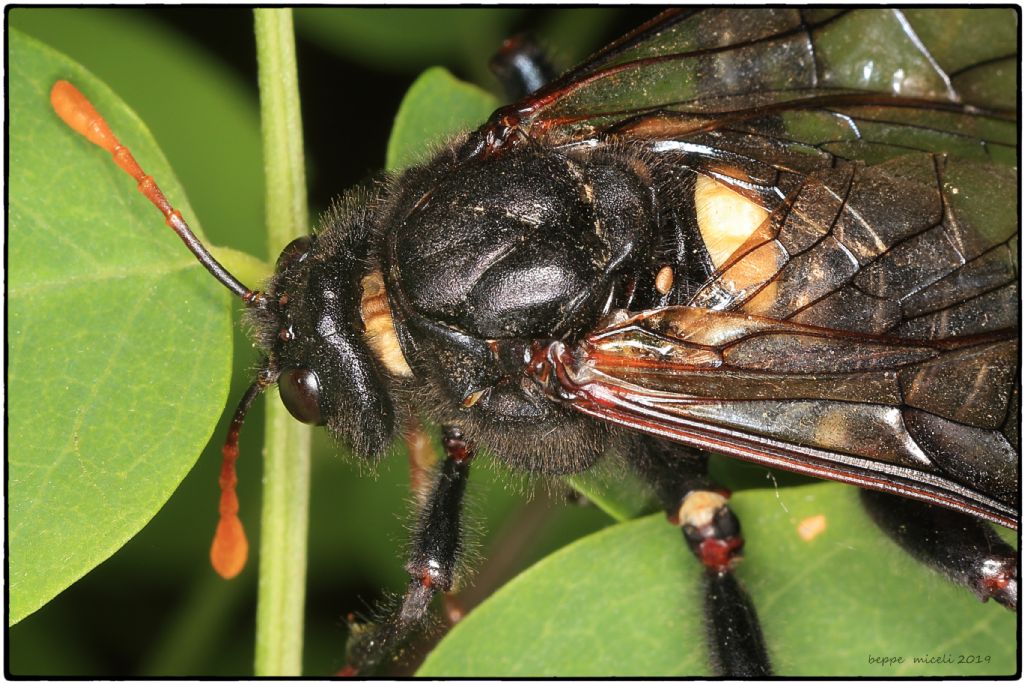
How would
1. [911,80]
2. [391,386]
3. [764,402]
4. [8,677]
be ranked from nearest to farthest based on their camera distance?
[764,402]
[391,386]
[8,677]
[911,80]

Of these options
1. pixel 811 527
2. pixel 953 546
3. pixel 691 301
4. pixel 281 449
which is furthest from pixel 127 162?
pixel 953 546

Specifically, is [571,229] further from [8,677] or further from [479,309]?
[8,677]

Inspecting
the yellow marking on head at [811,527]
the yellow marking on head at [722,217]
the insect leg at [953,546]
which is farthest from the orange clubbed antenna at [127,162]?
the insect leg at [953,546]

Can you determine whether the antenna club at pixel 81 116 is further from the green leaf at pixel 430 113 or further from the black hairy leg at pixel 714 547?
the black hairy leg at pixel 714 547

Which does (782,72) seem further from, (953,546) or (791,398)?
(953,546)

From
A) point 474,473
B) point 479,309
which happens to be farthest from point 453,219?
point 474,473

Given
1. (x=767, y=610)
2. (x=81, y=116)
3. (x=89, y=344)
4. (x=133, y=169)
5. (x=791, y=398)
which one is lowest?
(x=767, y=610)
